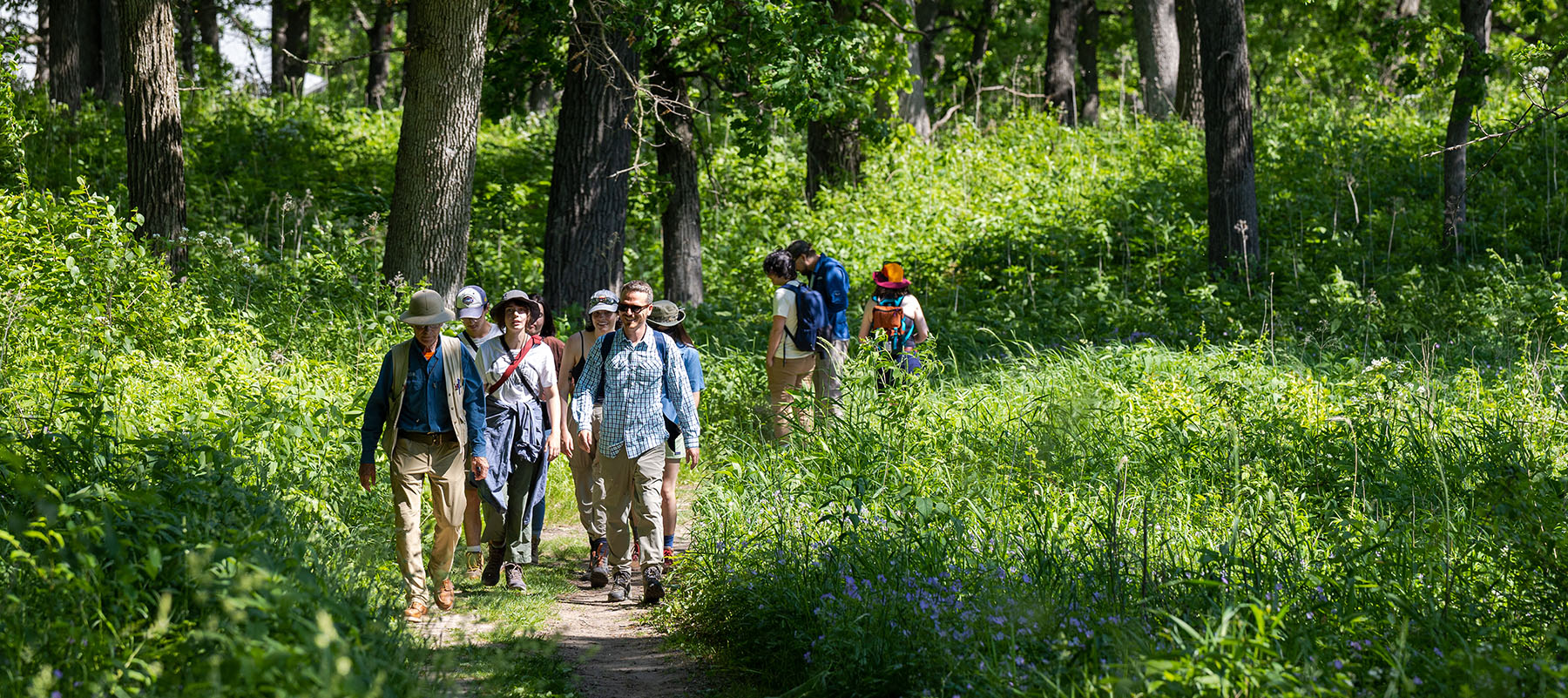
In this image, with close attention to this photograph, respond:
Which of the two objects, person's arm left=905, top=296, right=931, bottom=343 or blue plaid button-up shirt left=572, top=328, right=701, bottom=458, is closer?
blue plaid button-up shirt left=572, top=328, right=701, bottom=458

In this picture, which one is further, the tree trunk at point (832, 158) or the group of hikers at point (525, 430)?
the tree trunk at point (832, 158)

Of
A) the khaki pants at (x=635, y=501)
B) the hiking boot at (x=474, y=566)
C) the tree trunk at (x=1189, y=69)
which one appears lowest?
the hiking boot at (x=474, y=566)

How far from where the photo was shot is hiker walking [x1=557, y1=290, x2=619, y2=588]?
23.5ft

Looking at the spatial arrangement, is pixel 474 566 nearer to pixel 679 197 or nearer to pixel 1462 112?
pixel 679 197

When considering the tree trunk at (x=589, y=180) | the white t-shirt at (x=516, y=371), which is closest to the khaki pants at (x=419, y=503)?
the white t-shirt at (x=516, y=371)

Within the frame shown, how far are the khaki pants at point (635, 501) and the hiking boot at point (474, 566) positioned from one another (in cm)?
95

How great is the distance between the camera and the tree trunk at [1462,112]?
11891 mm

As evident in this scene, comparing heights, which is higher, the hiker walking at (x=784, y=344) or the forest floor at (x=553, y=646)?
the hiker walking at (x=784, y=344)

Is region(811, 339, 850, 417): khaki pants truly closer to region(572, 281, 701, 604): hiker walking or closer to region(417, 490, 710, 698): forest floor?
region(572, 281, 701, 604): hiker walking

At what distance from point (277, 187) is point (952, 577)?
12.6m

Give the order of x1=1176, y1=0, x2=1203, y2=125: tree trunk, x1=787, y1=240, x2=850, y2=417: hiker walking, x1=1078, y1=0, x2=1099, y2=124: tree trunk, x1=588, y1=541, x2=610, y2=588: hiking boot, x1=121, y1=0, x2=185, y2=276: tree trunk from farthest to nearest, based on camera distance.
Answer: x1=1078, y1=0, x2=1099, y2=124: tree trunk
x1=1176, y1=0, x2=1203, y2=125: tree trunk
x1=121, y1=0, x2=185, y2=276: tree trunk
x1=787, y1=240, x2=850, y2=417: hiker walking
x1=588, y1=541, x2=610, y2=588: hiking boot

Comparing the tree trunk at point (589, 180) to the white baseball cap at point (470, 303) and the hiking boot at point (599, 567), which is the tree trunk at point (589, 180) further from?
the hiking boot at point (599, 567)

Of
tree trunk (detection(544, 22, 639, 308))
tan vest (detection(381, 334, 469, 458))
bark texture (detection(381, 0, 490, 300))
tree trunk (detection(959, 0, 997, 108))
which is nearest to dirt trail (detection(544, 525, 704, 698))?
tan vest (detection(381, 334, 469, 458))

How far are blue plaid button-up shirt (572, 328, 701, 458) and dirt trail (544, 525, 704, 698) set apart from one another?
860 millimetres
